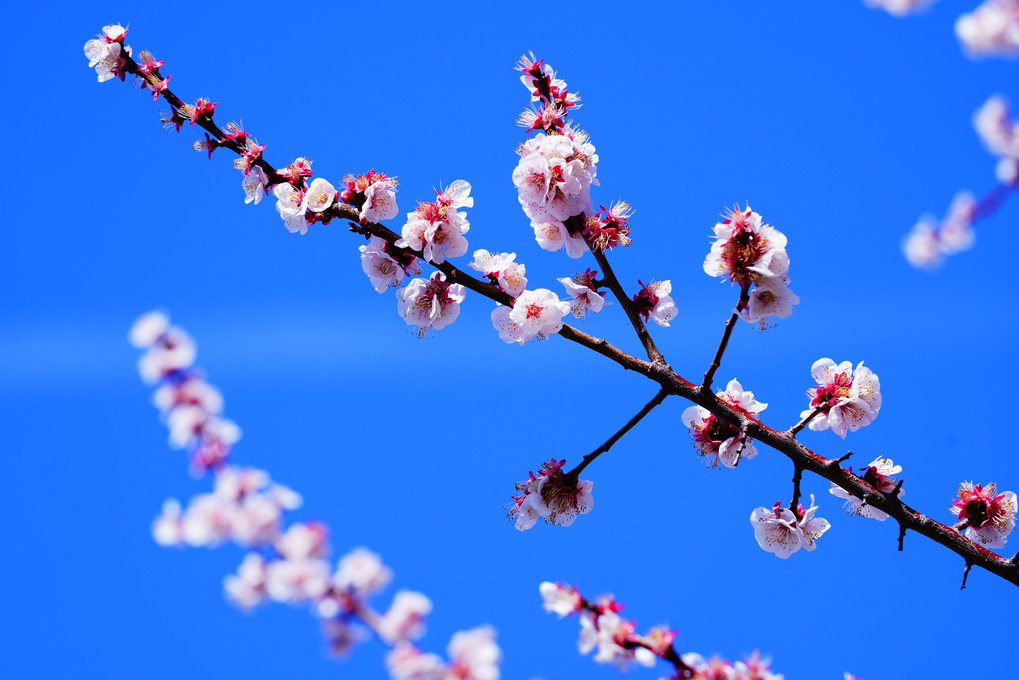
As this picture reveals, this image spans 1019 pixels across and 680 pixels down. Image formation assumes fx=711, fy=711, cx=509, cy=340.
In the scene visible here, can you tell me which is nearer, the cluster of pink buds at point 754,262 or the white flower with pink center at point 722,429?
the cluster of pink buds at point 754,262

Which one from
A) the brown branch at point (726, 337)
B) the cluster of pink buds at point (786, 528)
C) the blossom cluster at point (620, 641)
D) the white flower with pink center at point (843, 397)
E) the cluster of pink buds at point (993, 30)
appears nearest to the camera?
the cluster of pink buds at point (993, 30)

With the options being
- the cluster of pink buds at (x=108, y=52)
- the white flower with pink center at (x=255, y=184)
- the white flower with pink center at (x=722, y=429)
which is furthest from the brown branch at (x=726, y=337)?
the cluster of pink buds at (x=108, y=52)

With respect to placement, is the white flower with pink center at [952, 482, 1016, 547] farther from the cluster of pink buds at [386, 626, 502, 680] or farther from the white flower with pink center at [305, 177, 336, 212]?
the white flower with pink center at [305, 177, 336, 212]

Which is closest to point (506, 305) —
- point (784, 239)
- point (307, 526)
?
point (784, 239)


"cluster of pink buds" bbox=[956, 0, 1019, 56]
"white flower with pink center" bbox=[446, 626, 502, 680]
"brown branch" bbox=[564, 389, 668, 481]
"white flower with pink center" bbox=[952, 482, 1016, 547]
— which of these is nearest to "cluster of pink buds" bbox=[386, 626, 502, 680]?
"white flower with pink center" bbox=[446, 626, 502, 680]

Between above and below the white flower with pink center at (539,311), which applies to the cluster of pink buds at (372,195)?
above

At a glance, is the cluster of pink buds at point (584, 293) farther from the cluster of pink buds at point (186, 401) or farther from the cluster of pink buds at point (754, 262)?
the cluster of pink buds at point (186, 401)

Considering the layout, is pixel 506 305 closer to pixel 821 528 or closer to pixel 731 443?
pixel 731 443
